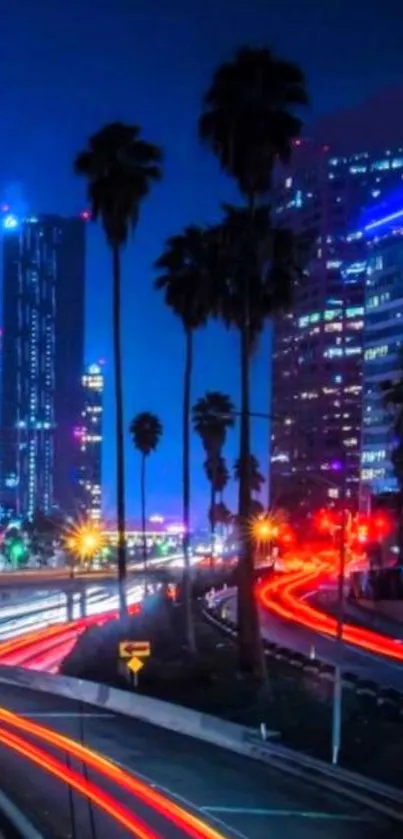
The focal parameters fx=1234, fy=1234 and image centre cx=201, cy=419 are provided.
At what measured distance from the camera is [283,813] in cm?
2820

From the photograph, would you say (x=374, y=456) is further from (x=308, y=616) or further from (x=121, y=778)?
(x=121, y=778)

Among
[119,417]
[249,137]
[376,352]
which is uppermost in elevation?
[376,352]

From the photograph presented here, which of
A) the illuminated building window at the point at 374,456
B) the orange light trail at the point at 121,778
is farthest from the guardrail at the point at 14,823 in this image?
the illuminated building window at the point at 374,456

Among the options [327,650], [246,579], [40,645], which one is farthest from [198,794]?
[40,645]

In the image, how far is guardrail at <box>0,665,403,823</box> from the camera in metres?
29.6

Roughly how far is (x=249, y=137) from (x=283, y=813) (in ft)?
84.3

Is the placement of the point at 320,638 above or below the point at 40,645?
above

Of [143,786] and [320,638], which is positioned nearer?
[143,786]

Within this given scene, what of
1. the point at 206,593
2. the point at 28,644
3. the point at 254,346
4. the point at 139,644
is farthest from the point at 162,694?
the point at 206,593

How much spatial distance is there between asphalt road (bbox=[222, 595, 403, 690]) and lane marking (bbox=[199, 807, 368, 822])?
63.5 feet

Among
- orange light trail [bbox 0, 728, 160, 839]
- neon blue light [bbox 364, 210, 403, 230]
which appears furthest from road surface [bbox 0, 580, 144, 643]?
neon blue light [bbox 364, 210, 403, 230]

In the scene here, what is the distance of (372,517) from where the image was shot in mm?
138375

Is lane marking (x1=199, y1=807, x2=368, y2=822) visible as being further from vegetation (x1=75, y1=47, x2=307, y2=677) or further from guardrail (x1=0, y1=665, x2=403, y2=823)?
vegetation (x1=75, y1=47, x2=307, y2=677)

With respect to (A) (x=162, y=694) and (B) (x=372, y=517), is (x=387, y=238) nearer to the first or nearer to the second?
(B) (x=372, y=517)
